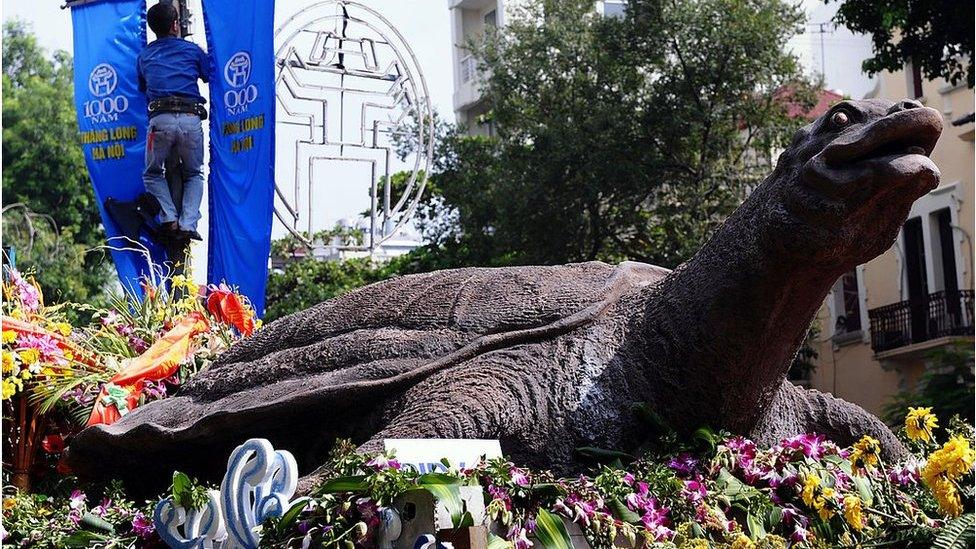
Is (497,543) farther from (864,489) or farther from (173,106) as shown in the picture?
(173,106)

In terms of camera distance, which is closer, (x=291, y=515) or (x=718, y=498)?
(x=291, y=515)

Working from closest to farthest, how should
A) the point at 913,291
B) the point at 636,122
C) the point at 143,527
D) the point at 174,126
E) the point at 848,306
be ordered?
the point at 143,527, the point at 174,126, the point at 636,122, the point at 913,291, the point at 848,306

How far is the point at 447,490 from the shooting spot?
3.60 metres

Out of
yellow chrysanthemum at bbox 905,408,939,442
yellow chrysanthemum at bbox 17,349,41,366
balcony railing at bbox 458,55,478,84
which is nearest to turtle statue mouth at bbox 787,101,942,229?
yellow chrysanthemum at bbox 905,408,939,442

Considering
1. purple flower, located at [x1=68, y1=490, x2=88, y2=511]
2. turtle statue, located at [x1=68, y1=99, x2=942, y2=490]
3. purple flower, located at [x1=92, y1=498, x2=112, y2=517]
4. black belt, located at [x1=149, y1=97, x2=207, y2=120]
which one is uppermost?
black belt, located at [x1=149, y1=97, x2=207, y2=120]

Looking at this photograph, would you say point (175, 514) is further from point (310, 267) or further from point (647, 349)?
point (310, 267)

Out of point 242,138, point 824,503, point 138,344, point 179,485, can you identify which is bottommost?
point 824,503

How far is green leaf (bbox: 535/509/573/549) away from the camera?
3.75m

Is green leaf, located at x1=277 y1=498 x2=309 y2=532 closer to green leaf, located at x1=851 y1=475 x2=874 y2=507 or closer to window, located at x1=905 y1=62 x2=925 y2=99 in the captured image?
green leaf, located at x1=851 y1=475 x2=874 y2=507

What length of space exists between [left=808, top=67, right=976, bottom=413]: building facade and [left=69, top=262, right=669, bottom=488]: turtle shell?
53.6 ft

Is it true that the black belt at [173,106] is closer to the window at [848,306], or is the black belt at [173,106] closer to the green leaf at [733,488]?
the green leaf at [733,488]

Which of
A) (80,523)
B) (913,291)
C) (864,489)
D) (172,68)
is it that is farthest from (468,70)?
(864,489)

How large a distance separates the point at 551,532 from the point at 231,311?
3.59 metres

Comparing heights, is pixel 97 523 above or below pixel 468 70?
below
